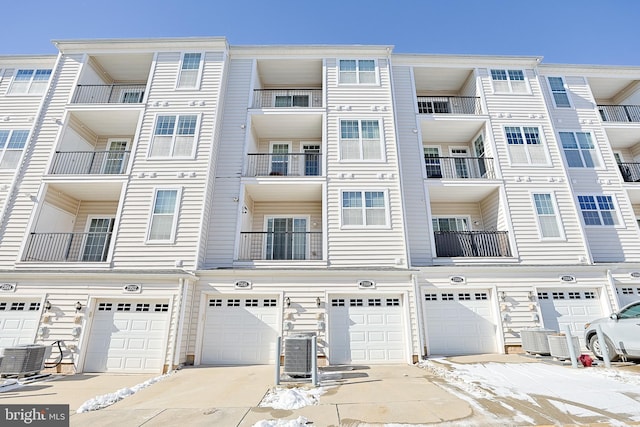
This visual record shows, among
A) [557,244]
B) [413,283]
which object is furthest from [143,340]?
[557,244]

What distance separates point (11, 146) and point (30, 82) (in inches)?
139

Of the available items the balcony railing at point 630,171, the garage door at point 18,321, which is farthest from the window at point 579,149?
the garage door at point 18,321

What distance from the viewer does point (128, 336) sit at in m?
9.23

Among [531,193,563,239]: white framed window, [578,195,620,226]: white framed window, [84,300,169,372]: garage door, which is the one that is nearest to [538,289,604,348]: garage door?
[531,193,563,239]: white framed window

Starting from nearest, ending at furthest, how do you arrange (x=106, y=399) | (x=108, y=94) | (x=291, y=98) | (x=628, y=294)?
(x=106, y=399) < (x=628, y=294) < (x=108, y=94) < (x=291, y=98)

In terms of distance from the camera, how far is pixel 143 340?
9.20 m

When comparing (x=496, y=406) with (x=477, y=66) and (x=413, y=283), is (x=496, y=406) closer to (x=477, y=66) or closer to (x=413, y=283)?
(x=413, y=283)

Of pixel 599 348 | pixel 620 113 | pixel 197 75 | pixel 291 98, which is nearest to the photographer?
pixel 599 348

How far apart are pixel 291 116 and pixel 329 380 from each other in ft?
33.5

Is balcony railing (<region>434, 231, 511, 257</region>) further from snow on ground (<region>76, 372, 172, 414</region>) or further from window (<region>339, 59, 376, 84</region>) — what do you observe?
snow on ground (<region>76, 372, 172, 414</region>)

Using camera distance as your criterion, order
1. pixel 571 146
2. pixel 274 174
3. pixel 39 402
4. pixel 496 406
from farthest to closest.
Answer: pixel 571 146 < pixel 274 174 < pixel 39 402 < pixel 496 406

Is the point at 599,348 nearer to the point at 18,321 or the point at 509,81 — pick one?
the point at 509,81

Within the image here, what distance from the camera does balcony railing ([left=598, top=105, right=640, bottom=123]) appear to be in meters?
Result: 15.1

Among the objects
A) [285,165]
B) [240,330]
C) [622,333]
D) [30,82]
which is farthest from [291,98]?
[622,333]
